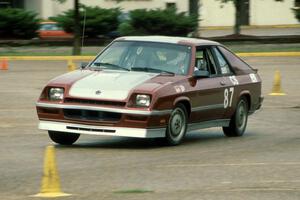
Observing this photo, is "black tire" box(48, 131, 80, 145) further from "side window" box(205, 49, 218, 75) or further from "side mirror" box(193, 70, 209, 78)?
"side window" box(205, 49, 218, 75)

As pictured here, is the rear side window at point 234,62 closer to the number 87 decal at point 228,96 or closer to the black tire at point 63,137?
the number 87 decal at point 228,96

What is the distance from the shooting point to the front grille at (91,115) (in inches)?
456

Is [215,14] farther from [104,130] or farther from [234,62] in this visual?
[104,130]

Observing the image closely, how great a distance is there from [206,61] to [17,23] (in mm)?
31056

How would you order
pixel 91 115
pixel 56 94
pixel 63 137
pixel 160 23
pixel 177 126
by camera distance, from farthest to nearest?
pixel 160 23
pixel 63 137
pixel 177 126
pixel 56 94
pixel 91 115

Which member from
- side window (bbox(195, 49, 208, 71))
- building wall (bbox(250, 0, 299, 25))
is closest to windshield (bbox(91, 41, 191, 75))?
side window (bbox(195, 49, 208, 71))

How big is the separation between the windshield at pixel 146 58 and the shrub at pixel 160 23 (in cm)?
3160

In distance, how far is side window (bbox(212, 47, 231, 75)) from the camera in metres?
13.7

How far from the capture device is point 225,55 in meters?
13.9

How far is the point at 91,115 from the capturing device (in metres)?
11.7

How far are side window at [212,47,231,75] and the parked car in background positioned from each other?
3227cm

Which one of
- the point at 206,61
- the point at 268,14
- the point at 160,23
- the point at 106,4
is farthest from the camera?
the point at 268,14

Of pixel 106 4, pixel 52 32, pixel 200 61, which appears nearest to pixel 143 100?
pixel 200 61

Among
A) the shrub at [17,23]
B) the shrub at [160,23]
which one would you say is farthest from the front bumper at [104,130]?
the shrub at [160,23]
